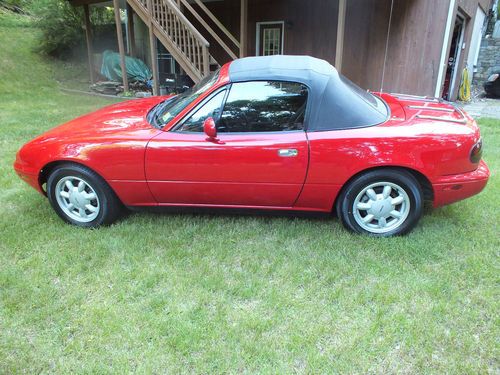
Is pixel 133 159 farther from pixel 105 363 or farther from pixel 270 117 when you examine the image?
pixel 105 363

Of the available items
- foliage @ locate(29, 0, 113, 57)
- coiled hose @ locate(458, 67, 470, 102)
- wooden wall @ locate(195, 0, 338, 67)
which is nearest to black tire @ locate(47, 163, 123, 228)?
wooden wall @ locate(195, 0, 338, 67)

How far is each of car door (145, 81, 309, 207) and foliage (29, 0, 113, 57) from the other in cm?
1402

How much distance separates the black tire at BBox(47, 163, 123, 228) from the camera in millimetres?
3309

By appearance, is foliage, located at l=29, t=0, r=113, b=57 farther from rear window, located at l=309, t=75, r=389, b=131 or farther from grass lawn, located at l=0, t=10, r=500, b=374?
rear window, located at l=309, t=75, r=389, b=131

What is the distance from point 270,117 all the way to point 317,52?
863cm

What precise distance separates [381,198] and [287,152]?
2.89 ft

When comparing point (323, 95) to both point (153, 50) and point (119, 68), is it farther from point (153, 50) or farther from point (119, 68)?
point (119, 68)

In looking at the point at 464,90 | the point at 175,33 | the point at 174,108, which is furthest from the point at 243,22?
the point at 174,108

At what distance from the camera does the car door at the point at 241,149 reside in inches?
120

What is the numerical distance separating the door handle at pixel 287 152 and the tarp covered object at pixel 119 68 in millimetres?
10348

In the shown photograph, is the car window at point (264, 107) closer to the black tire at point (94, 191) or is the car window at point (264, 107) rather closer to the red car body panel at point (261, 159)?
the red car body panel at point (261, 159)

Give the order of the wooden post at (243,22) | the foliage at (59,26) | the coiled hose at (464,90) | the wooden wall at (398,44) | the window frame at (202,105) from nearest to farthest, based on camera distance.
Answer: the window frame at (202,105), the wooden wall at (398,44), the wooden post at (243,22), the coiled hose at (464,90), the foliage at (59,26)

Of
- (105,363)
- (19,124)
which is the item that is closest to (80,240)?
(105,363)

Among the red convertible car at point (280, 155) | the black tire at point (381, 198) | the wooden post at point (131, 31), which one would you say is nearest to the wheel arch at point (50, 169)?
the red convertible car at point (280, 155)
